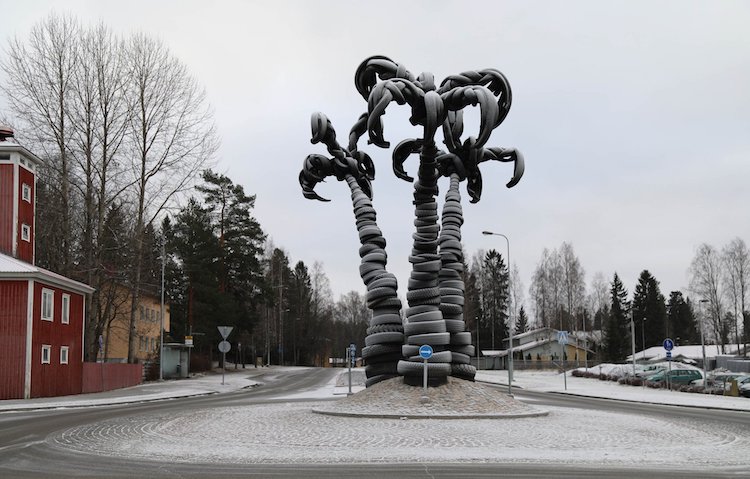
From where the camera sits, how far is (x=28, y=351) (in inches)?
1219

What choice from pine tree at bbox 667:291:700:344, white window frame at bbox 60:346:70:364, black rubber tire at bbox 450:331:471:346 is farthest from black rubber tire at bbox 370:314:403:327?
pine tree at bbox 667:291:700:344

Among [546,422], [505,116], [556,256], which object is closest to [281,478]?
[546,422]

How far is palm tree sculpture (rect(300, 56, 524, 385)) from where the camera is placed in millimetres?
20219

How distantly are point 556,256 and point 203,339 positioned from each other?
52.3 meters

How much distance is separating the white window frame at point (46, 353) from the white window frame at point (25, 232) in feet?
24.2

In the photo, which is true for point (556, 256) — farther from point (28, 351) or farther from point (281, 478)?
point (281, 478)

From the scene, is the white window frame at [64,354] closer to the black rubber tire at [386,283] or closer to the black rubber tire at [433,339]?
the black rubber tire at [386,283]

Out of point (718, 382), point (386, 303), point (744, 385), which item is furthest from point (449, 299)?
point (718, 382)

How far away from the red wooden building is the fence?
2.49ft

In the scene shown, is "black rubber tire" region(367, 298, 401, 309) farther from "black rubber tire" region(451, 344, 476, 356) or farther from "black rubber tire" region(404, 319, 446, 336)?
"black rubber tire" region(451, 344, 476, 356)

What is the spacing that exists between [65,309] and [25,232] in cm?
544

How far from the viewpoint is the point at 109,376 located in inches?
1522

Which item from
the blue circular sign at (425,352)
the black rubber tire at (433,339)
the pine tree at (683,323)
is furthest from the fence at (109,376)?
the pine tree at (683,323)

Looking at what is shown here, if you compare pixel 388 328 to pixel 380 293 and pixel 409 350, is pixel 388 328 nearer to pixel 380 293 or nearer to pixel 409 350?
pixel 380 293
